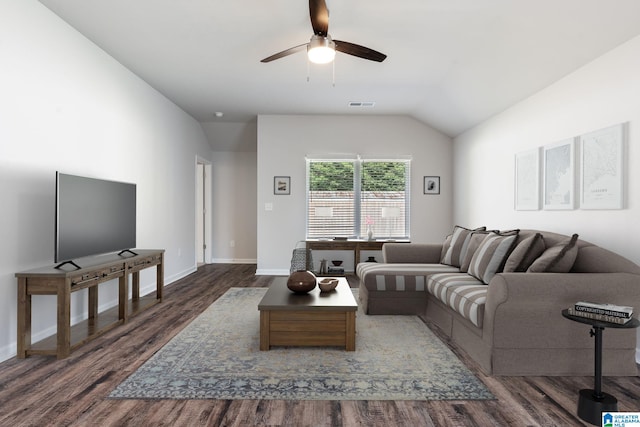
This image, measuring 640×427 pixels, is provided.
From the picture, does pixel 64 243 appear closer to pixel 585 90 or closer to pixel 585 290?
pixel 585 290

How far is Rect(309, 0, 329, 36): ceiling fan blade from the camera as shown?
8.31 feet

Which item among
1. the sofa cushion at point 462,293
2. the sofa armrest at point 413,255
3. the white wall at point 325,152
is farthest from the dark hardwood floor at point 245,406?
the white wall at point 325,152

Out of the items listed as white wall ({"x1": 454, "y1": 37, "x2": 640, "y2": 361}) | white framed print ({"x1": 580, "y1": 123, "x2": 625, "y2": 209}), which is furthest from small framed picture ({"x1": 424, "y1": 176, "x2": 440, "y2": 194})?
white framed print ({"x1": 580, "y1": 123, "x2": 625, "y2": 209})

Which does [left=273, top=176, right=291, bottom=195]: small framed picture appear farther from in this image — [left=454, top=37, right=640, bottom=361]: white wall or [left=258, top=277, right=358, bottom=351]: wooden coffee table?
[left=258, top=277, right=358, bottom=351]: wooden coffee table

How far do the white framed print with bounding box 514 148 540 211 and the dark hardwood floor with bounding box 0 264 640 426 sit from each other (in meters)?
2.04

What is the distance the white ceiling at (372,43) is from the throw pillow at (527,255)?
161 cm

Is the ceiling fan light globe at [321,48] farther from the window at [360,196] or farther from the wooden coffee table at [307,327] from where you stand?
the window at [360,196]

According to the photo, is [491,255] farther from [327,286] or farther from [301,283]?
[301,283]

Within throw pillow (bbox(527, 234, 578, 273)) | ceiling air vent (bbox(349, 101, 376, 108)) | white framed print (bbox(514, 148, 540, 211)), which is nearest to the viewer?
throw pillow (bbox(527, 234, 578, 273))

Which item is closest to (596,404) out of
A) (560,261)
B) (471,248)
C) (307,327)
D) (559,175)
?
(560,261)

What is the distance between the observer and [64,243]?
2914 mm

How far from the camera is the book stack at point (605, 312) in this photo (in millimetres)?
1909

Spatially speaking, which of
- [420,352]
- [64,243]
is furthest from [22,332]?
[420,352]

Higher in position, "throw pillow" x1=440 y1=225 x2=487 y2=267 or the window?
the window
